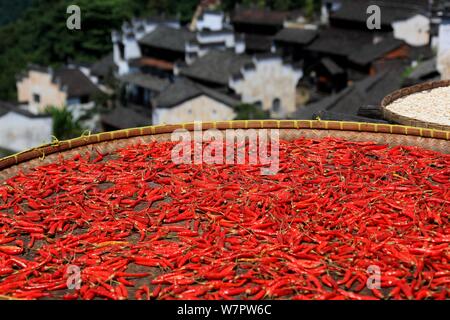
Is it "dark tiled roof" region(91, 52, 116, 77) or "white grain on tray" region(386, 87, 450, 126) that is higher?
"white grain on tray" region(386, 87, 450, 126)

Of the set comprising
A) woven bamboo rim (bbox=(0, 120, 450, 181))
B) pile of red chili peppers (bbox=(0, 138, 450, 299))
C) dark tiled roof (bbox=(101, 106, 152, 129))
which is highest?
woven bamboo rim (bbox=(0, 120, 450, 181))

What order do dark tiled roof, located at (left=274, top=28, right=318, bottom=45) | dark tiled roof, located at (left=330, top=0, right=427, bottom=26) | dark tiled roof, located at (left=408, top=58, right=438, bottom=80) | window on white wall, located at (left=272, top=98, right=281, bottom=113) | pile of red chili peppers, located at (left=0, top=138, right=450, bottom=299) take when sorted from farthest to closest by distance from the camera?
dark tiled roof, located at (left=274, top=28, right=318, bottom=45)
dark tiled roof, located at (left=330, top=0, right=427, bottom=26)
window on white wall, located at (left=272, top=98, right=281, bottom=113)
dark tiled roof, located at (left=408, top=58, right=438, bottom=80)
pile of red chili peppers, located at (left=0, top=138, right=450, bottom=299)

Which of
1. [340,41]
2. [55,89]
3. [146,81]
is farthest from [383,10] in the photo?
[55,89]

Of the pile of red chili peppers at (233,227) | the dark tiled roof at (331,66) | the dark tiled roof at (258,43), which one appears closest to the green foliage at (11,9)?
the dark tiled roof at (258,43)

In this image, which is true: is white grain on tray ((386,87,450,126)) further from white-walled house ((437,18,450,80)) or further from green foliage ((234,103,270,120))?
green foliage ((234,103,270,120))

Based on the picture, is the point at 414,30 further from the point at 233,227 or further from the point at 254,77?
the point at 233,227

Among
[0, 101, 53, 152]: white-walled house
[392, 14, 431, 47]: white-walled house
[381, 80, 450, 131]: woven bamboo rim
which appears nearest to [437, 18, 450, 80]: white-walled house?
[381, 80, 450, 131]: woven bamboo rim
